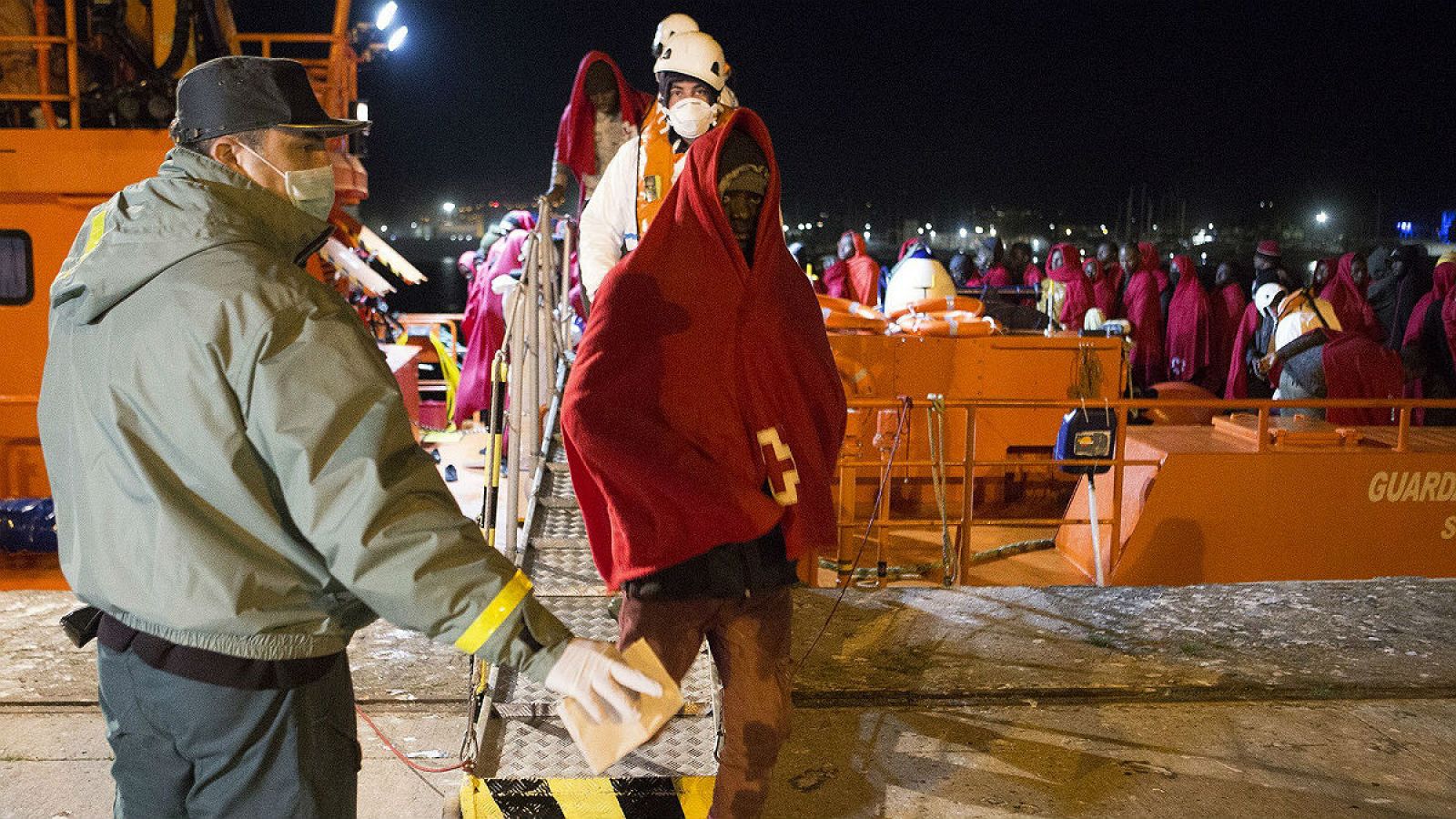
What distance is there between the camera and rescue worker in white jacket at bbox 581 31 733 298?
180 inches

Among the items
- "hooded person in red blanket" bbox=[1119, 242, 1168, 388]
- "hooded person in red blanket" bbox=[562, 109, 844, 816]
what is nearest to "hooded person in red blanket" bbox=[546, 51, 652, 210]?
"hooded person in red blanket" bbox=[562, 109, 844, 816]

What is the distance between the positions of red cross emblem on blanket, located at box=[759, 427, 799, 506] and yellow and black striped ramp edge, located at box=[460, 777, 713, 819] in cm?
Result: 109

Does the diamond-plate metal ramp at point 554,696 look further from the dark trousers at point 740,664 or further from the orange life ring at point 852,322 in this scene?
the orange life ring at point 852,322

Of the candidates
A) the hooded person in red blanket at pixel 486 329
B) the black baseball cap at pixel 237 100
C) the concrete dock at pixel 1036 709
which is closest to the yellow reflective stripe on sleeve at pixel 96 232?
the black baseball cap at pixel 237 100

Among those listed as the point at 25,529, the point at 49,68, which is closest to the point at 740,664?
the point at 25,529

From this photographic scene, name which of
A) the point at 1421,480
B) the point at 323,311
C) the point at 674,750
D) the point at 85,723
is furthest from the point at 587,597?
the point at 1421,480

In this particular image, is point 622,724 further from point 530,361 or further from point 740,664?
→ point 530,361

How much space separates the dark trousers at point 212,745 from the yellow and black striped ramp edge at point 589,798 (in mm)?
1484

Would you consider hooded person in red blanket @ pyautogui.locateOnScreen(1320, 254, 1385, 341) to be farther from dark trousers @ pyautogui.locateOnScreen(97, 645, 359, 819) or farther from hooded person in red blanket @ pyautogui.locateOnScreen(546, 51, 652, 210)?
dark trousers @ pyautogui.locateOnScreen(97, 645, 359, 819)

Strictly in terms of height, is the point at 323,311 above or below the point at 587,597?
above

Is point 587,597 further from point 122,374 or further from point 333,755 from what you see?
point 122,374

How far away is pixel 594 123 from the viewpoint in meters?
7.19

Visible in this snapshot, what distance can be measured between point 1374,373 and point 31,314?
10.0 metres

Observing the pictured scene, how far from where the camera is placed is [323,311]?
1877 millimetres
